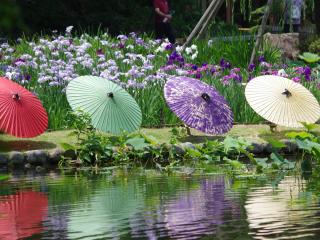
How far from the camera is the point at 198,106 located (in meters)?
10.9

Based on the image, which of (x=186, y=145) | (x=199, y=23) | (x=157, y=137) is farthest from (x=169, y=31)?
(x=186, y=145)

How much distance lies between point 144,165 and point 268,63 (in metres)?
5.50

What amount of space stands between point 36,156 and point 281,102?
9.48 ft

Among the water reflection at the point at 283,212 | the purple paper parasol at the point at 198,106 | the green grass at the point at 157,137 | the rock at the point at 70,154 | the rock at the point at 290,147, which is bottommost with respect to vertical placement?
the water reflection at the point at 283,212

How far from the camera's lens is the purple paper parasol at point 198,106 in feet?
35.2

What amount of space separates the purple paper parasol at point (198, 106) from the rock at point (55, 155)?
134 centimetres

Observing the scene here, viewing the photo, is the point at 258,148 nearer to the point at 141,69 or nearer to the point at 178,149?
the point at 178,149

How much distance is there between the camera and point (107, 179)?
902cm

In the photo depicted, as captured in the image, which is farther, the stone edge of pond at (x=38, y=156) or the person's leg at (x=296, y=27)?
the person's leg at (x=296, y=27)

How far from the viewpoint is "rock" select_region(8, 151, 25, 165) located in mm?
10078

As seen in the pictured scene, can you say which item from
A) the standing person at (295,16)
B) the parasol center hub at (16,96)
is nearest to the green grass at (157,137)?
the parasol center hub at (16,96)

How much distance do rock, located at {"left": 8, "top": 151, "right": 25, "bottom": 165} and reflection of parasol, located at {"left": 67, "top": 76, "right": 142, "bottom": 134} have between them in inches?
35.8

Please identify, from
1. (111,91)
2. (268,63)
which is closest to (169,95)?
(111,91)

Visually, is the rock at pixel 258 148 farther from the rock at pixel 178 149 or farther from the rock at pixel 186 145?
the rock at pixel 178 149
